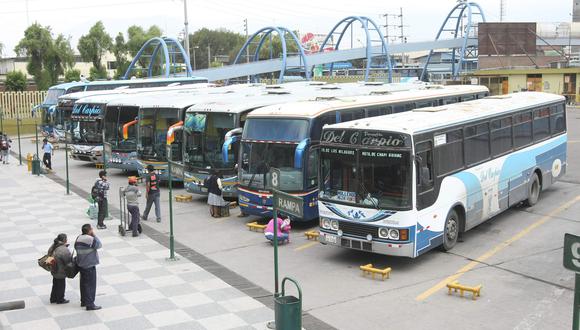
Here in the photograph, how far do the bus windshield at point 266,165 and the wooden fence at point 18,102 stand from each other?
188 ft

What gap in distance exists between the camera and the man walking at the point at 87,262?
11.6 metres

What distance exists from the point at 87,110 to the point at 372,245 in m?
21.0

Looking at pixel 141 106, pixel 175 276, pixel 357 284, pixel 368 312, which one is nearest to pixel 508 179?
pixel 357 284

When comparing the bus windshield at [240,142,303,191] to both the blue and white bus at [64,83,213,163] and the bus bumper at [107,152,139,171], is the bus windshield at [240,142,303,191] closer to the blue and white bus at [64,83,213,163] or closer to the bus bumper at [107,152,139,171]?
the bus bumper at [107,152,139,171]

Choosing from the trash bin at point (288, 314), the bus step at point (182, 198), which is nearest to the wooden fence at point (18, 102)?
the bus step at point (182, 198)

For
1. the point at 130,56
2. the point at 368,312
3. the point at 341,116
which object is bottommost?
the point at 368,312

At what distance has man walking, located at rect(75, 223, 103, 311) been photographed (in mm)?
11555

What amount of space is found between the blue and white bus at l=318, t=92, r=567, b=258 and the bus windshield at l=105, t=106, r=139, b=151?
15250mm

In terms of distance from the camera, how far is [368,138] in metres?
13.4

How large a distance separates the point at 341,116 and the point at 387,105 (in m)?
2.83

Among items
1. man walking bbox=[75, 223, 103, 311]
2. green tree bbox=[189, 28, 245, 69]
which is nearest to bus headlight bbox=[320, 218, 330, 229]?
man walking bbox=[75, 223, 103, 311]

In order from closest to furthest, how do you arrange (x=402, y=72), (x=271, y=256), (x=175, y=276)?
(x=175, y=276) < (x=271, y=256) < (x=402, y=72)

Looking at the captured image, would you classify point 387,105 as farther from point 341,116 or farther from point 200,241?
point 200,241

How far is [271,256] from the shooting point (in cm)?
1516
